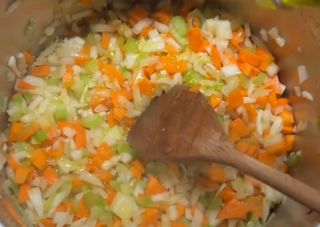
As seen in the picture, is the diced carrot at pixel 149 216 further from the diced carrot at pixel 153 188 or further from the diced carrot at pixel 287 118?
the diced carrot at pixel 287 118

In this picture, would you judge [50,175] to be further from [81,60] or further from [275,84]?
[275,84]

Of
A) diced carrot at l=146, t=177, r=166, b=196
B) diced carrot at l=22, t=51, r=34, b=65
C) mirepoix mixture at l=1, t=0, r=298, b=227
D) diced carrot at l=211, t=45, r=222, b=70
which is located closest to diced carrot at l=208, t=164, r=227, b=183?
mirepoix mixture at l=1, t=0, r=298, b=227

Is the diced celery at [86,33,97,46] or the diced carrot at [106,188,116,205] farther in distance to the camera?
the diced celery at [86,33,97,46]

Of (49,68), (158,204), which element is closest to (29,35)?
(49,68)

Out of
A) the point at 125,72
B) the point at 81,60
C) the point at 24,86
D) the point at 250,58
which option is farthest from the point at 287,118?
the point at 24,86

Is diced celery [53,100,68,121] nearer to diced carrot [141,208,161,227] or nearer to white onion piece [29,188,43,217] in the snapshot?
white onion piece [29,188,43,217]

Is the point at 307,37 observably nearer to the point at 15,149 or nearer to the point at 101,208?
the point at 101,208
